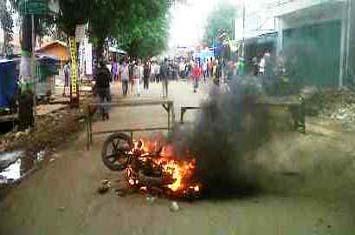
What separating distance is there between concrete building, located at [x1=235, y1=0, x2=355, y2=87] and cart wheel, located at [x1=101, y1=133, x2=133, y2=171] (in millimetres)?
9800

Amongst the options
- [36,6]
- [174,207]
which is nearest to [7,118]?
[36,6]

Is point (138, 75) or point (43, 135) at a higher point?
point (138, 75)

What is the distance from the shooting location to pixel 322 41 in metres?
25.8

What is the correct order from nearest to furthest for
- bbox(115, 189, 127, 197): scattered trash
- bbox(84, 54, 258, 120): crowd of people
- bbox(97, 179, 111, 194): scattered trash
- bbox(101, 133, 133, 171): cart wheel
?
bbox(115, 189, 127, 197): scattered trash → bbox(97, 179, 111, 194): scattered trash → bbox(101, 133, 133, 171): cart wheel → bbox(84, 54, 258, 120): crowd of people

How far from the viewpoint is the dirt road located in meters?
7.06

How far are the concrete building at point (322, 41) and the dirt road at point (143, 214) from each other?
1159 cm

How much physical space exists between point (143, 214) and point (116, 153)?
9.54 feet

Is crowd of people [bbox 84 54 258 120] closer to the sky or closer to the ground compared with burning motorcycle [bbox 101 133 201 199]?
closer to the sky

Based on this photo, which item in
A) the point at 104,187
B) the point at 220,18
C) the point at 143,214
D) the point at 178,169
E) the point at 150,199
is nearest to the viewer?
the point at 143,214

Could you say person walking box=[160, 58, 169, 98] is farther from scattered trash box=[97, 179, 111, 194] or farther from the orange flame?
the orange flame

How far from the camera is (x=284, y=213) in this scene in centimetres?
777

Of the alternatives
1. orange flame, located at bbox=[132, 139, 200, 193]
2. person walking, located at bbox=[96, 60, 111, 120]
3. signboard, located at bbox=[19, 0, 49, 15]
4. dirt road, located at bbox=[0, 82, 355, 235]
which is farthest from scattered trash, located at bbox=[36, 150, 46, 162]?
person walking, located at bbox=[96, 60, 111, 120]

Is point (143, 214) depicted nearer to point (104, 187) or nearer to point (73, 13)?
point (104, 187)

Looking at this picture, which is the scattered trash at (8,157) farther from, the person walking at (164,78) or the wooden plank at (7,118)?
the person walking at (164,78)
